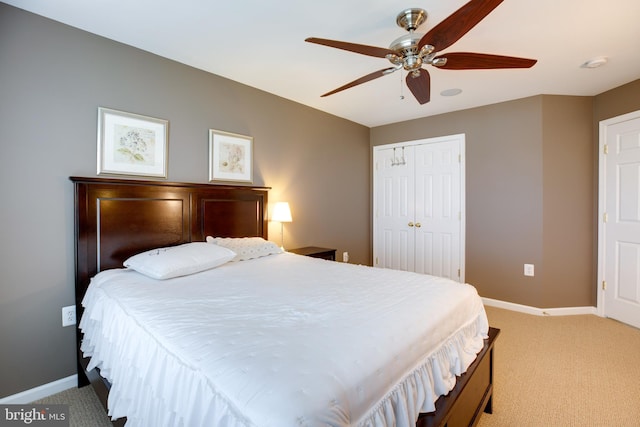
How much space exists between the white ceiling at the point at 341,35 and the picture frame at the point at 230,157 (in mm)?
571

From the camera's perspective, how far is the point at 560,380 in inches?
83.8

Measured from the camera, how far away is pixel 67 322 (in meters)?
2.07

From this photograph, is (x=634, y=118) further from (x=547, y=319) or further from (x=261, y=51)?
(x=261, y=51)

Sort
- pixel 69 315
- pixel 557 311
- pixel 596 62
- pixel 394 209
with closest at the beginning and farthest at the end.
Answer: pixel 69 315 < pixel 596 62 < pixel 557 311 < pixel 394 209

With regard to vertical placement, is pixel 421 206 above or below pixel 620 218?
above

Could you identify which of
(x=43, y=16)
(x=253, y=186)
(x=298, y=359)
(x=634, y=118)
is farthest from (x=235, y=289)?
(x=634, y=118)

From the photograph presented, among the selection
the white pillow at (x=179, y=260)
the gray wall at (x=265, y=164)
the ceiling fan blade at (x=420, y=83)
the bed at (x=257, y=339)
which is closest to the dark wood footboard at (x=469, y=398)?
the bed at (x=257, y=339)

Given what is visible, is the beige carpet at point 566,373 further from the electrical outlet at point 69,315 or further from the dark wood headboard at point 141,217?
the electrical outlet at point 69,315

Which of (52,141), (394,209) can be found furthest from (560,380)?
(52,141)

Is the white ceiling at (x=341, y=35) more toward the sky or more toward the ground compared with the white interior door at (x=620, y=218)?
more toward the sky

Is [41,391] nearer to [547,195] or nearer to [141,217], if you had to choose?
[141,217]

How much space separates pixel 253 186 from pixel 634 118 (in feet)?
12.4

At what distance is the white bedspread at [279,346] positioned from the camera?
83cm

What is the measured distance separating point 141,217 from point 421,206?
3348mm
